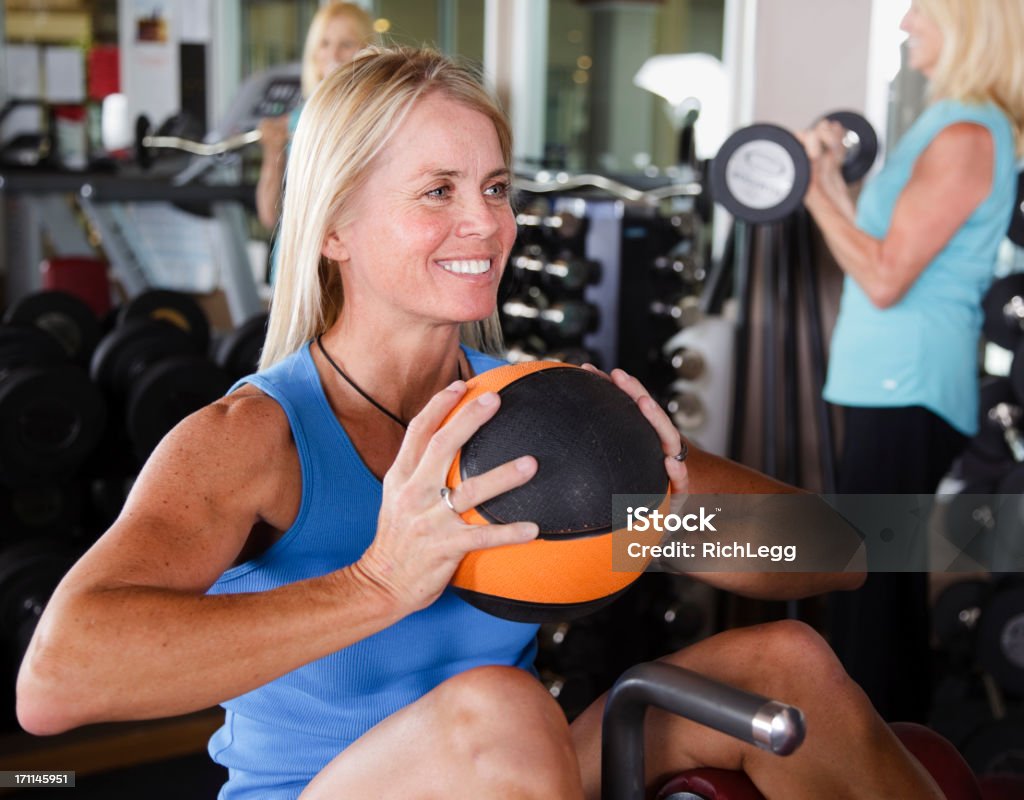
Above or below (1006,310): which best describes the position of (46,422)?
below

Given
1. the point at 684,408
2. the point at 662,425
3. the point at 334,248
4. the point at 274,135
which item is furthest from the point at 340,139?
the point at 274,135

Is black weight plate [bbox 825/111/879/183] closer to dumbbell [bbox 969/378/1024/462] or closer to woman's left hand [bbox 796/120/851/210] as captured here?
woman's left hand [bbox 796/120/851/210]

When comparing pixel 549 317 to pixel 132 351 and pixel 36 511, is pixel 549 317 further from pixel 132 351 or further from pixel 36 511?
pixel 36 511

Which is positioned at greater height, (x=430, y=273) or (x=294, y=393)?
(x=430, y=273)

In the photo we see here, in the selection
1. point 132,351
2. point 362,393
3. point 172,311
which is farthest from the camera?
point 172,311

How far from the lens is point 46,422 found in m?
2.29

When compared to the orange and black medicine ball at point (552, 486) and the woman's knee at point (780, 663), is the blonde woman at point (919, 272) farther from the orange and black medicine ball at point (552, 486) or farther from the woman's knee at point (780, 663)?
the orange and black medicine ball at point (552, 486)

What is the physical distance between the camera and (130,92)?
5.72 m

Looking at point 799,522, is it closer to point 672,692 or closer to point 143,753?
point 672,692

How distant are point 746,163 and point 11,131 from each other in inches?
172

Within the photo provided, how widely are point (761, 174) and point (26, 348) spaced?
1.57 m

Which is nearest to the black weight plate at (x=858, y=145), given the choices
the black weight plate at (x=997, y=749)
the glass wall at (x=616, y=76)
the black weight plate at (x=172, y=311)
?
the black weight plate at (x=997, y=749)

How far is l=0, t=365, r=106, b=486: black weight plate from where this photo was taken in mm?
2238

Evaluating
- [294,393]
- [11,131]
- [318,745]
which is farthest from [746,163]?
[11,131]
